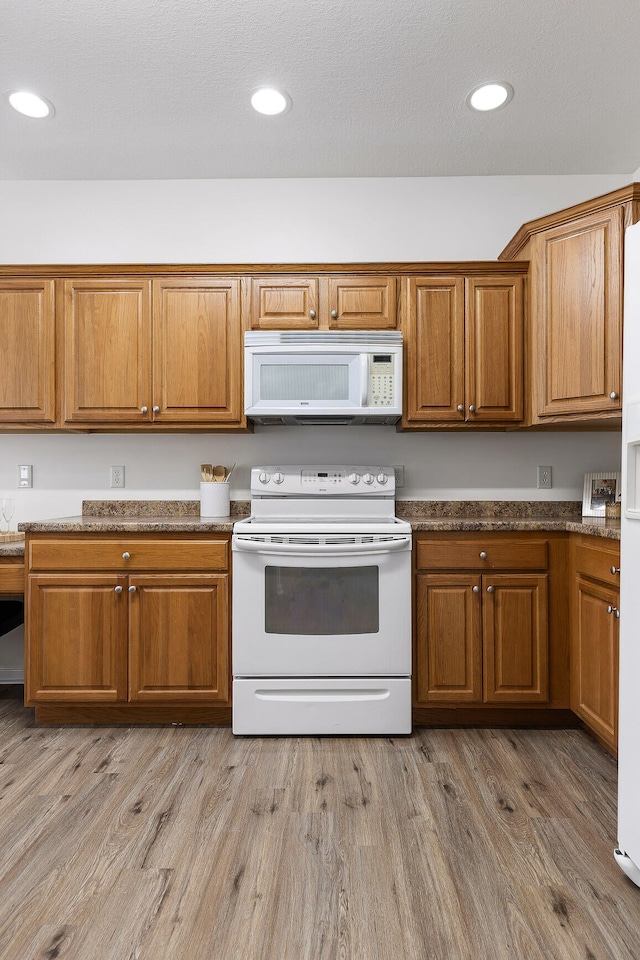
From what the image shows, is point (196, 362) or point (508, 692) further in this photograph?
point (196, 362)

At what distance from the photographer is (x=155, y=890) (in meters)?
1.50

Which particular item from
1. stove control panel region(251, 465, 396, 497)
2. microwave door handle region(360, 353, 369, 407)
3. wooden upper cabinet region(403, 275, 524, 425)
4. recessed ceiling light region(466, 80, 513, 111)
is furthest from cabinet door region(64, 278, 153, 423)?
recessed ceiling light region(466, 80, 513, 111)

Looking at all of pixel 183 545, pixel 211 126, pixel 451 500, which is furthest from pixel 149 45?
pixel 451 500

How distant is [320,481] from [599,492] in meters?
1.41

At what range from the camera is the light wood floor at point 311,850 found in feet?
4.40

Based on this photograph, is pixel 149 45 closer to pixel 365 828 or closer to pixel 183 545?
pixel 183 545

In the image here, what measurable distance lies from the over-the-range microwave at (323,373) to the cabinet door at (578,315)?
0.67 m

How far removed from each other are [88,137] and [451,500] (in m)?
2.58

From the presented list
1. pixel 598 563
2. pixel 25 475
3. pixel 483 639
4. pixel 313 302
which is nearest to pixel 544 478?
pixel 598 563

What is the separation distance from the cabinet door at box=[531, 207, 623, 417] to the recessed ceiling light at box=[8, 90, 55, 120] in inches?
90.4

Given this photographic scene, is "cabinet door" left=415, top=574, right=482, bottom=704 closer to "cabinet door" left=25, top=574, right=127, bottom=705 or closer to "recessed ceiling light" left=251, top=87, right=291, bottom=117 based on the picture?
"cabinet door" left=25, top=574, right=127, bottom=705

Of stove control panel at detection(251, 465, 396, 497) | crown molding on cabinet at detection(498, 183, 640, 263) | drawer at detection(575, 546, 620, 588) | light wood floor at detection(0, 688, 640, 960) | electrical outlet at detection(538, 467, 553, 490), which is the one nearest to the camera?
light wood floor at detection(0, 688, 640, 960)

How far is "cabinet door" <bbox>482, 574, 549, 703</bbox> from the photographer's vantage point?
97.5 inches

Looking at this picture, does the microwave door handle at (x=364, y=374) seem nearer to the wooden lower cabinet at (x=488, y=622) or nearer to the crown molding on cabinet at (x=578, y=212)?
the wooden lower cabinet at (x=488, y=622)
